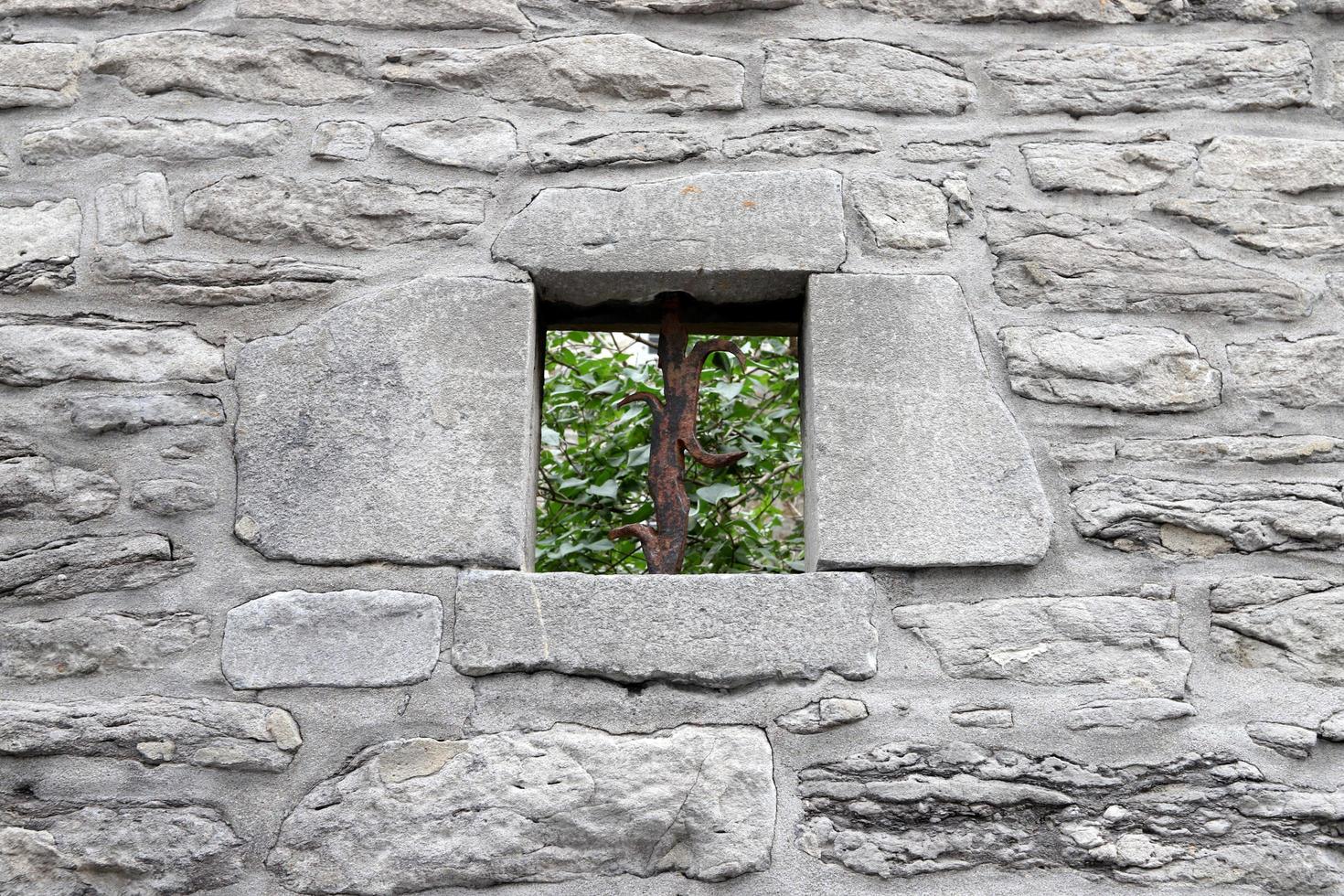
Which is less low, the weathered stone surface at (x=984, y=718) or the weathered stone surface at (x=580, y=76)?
the weathered stone surface at (x=580, y=76)

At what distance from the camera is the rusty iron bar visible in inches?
74.1

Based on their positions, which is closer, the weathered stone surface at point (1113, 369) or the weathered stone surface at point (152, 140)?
the weathered stone surface at point (1113, 369)

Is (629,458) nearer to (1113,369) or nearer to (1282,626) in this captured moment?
(1113,369)

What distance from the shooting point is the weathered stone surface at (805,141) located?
76.0 inches

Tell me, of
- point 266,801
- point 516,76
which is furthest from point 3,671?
point 516,76

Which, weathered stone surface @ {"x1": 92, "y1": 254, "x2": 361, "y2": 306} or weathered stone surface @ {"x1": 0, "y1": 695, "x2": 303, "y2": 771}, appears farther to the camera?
weathered stone surface @ {"x1": 92, "y1": 254, "x2": 361, "y2": 306}

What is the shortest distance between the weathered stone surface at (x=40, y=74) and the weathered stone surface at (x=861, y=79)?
1209 mm

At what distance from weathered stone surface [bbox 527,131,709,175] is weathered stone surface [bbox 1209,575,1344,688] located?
111cm

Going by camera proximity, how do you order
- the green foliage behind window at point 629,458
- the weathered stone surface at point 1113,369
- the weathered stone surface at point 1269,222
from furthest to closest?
the green foliage behind window at point 629,458 → the weathered stone surface at point 1269,222 → the weathered stone surface at point 1113,369

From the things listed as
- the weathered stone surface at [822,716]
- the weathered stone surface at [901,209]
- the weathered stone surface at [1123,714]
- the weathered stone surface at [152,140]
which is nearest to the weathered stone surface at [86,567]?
the weathered stone surface at [152,140]

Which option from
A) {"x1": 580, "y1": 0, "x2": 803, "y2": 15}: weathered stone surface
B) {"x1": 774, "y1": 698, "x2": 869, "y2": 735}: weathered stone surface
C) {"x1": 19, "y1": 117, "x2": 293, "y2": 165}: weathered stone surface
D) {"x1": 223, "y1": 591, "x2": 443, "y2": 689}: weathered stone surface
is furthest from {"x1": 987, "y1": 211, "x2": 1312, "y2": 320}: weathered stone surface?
{"x1": 19, "y1": 117, "x2": 293, "y2": 165}: weathered stone surface

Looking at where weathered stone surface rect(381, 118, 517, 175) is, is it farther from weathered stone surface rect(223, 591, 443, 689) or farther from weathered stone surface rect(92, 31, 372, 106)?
weathered stone surface rect(223, 591, 443, 689)

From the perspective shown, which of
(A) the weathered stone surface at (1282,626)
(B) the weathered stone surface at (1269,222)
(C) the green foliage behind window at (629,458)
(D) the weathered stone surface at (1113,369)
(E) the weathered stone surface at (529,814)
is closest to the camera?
(E) the weathered stone surface at (529,814)

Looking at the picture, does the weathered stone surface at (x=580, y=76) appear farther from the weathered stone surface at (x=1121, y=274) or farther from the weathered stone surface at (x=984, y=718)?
the weathered stone surface at (x=984, y=718)
